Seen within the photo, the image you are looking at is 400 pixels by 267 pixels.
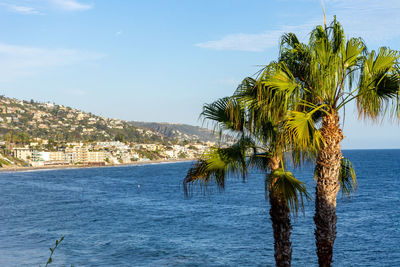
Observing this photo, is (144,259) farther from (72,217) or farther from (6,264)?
(72,217)

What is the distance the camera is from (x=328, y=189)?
7977 mm

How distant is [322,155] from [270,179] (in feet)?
3.54

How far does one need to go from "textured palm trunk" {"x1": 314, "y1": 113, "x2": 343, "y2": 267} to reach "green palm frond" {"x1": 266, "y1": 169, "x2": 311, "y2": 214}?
1.11ft

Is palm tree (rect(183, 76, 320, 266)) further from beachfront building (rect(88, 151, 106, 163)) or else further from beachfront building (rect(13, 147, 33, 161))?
beachfront building (rect(88, 151, 106, 163))

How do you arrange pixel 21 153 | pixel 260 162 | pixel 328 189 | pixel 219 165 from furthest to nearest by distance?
pixel 21 153
pixel 260 162
pixel 219 165
pixel 328 189

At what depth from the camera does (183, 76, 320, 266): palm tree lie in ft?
27.1

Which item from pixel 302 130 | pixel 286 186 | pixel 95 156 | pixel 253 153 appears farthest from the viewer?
pixel 95 156

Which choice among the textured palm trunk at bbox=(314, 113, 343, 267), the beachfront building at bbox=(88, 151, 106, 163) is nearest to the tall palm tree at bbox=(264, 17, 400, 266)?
the textured palm trunk at bbox=(314, 113, 343, 267)

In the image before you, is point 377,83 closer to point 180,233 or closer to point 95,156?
point 180,233

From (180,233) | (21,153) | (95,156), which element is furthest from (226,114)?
(95,156)

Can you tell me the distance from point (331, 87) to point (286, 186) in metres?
1.93

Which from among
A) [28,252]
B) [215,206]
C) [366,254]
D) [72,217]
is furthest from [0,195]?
[366,254]

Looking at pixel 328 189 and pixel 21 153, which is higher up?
pixel 21 153

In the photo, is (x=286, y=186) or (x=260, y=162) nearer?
(x=286, y=186)
